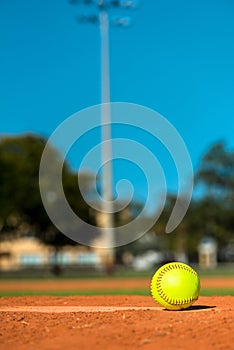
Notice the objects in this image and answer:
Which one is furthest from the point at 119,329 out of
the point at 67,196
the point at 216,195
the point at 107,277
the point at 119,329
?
the point at 216,195

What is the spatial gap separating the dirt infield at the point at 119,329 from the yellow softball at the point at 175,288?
0.21 meters

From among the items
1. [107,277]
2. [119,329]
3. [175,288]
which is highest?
[175,288]

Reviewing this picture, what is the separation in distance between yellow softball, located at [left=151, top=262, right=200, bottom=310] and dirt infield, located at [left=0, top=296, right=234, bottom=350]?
0.21 metres

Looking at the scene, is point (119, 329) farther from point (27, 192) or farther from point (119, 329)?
point (27, 192)

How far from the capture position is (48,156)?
5612 centimetres

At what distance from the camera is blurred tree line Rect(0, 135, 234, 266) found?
52.0 m

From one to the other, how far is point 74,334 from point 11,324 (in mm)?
1654

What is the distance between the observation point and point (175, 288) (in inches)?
424

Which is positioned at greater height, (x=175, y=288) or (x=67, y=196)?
(x=67, y=196)

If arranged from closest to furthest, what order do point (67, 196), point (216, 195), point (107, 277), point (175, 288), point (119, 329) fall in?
point (119, 329)
point (175, 288)
point (107, 277)
point (67, 196)
point (216, 195)

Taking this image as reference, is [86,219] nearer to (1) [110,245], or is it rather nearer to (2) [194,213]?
(1) [110,245]

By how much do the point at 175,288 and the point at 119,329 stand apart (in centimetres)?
207

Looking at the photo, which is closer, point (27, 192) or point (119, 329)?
point (119, 329)

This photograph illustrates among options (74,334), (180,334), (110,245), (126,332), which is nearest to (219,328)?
(180,334)
